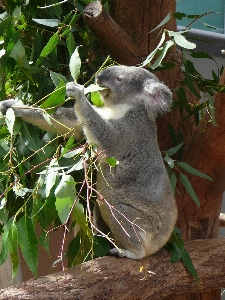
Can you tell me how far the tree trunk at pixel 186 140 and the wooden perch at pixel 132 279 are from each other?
34cm

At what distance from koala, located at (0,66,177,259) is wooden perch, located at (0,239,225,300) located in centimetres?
11

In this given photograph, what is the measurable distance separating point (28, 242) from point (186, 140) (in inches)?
55.1

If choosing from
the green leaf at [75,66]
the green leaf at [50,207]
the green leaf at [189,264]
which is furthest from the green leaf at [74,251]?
the green leaf at [75,66]

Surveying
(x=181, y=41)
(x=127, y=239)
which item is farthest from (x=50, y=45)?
(x=127, y=239)

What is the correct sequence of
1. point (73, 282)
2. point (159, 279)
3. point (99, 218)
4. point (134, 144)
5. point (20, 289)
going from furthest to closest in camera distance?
point (99, 218)
point (134, 144)
point (159, 279)
point (73, 282)
point (20, 289)

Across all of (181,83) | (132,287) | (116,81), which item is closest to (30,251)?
(132,287)

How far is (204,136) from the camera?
9.76 feet

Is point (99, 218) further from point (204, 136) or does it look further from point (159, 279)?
point (204, 136)

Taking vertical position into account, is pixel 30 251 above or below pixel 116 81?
below

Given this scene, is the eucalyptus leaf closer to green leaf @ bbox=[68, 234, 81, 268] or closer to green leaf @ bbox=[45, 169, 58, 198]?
green leaf @ bbox=[45, 169, 58, 198]

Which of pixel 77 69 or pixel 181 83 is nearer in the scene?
pixel 77 69

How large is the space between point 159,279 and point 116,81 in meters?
1.12

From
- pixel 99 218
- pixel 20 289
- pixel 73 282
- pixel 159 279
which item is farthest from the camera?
pixel 99 218

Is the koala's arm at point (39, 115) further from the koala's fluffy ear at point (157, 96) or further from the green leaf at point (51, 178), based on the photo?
the koala's fluffy ear at point (157, 96)
